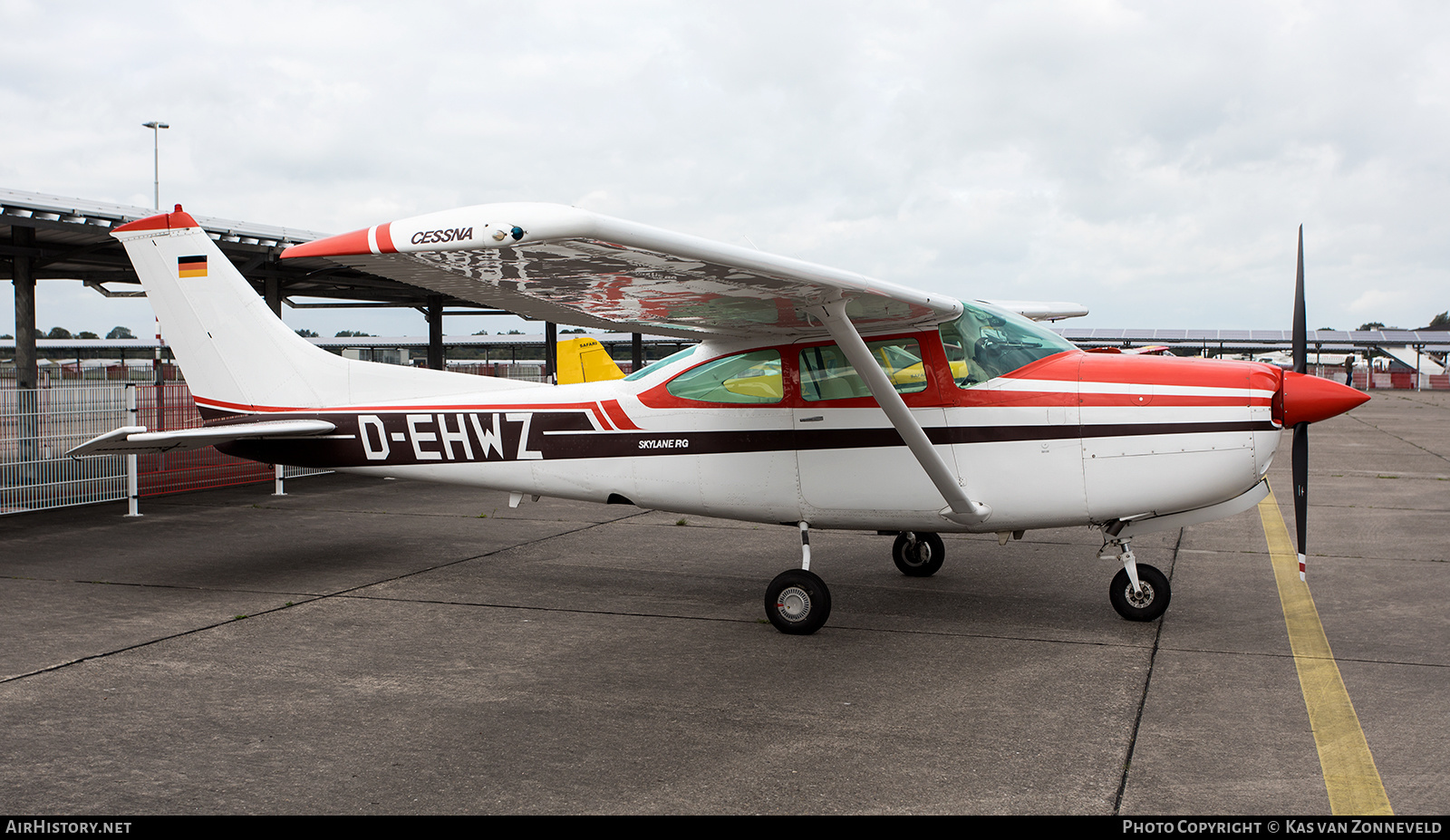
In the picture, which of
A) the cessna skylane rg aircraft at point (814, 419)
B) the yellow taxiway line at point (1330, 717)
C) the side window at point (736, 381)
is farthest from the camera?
the side window at point (736, 381)

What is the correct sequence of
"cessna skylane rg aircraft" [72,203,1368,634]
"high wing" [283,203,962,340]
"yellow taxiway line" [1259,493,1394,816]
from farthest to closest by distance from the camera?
1. "cessna skylane rg aircraft" [72,203,1368,634]
2. "high wing" [283,203,962,340]
3. "yellow taxiway line" [1259,493,1394,816]

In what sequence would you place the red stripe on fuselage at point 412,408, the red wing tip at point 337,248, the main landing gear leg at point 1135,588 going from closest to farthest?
the red wing tip at point 337,248, the main landing gear leg at point 1135,588, the red stripe on fuselage at point 412,408

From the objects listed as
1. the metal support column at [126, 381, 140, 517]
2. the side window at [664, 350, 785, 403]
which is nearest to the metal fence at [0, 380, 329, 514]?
the metal support column at [126, 381, 140, 517]

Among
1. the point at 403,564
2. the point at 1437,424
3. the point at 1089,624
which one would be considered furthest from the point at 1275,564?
the point at 1437,424

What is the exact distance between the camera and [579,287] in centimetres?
531

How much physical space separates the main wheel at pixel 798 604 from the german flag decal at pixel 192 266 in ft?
18.2

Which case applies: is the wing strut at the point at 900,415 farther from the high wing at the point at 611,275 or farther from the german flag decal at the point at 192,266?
the german flag decal at the point at 192,266

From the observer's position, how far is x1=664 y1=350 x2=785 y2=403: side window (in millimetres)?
6508

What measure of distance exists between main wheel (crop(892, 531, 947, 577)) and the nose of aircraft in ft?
9.05

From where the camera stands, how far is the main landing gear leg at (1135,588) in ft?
20.1

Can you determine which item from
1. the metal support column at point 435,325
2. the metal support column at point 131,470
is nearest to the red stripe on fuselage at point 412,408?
the metal support column at point 131,470

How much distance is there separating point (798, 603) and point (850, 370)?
5.01 ft

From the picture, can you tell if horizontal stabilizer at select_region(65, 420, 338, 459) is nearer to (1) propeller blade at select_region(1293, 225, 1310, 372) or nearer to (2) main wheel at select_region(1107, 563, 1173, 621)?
(2) main wheel at select_region(1107, 563, 1173, 621)

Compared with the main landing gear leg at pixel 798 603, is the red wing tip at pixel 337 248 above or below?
above
